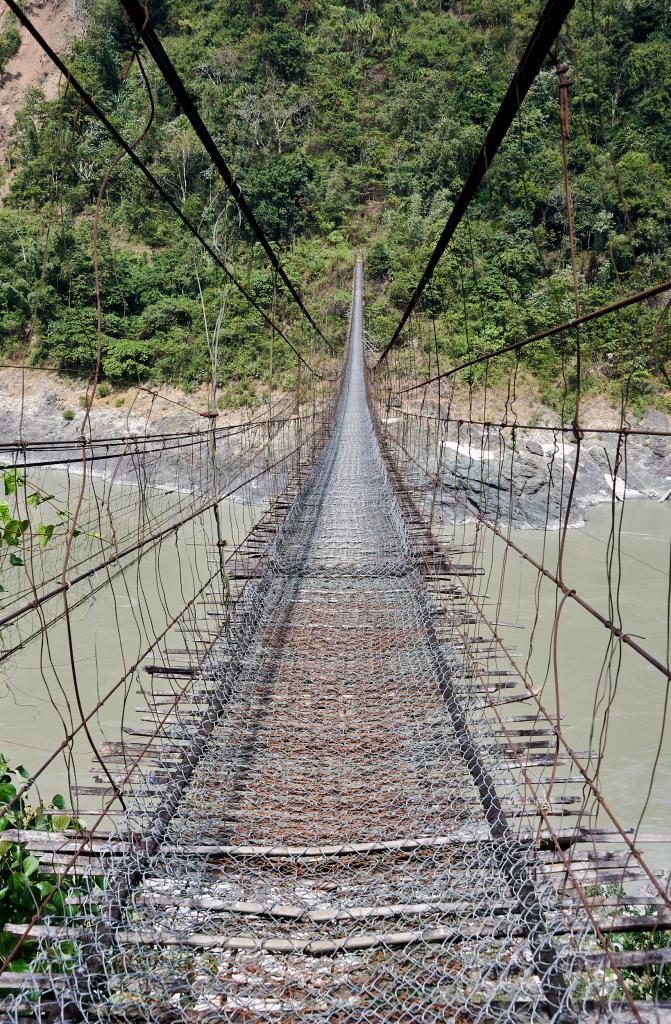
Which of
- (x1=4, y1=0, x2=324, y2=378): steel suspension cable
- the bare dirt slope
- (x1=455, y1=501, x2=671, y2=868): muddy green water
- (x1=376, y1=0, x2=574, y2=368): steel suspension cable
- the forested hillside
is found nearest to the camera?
(x1=4, y1=0, x2=324, y2=378): steel suspension cable

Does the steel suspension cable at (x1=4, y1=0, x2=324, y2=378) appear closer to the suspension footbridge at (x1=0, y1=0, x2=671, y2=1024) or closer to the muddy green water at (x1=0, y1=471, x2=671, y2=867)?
the suspension footbridge at (x1=0, y1=0, x2=671, y2=1024)

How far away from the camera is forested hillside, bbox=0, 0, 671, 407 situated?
7.90 m

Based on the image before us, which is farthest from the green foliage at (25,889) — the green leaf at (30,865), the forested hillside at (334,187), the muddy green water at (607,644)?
the forested hillside at (334,187)

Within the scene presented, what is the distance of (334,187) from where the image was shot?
14055 millimetres

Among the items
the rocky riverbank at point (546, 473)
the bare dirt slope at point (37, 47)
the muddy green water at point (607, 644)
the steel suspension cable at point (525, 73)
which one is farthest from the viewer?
the bare dirt slope at point (37, 47)

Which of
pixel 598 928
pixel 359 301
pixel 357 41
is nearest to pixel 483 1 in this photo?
pixel 357 41

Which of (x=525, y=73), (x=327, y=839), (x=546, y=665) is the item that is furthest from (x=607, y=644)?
(x=546, y=665)

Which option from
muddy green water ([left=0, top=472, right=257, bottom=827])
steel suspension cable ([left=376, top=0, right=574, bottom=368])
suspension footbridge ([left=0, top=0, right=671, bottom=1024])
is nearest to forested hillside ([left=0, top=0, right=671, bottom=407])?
muddy green water ([left=0, top=472, right=257, bottom=827])

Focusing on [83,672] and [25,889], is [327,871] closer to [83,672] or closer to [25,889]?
[25,889]

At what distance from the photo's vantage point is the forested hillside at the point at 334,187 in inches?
311

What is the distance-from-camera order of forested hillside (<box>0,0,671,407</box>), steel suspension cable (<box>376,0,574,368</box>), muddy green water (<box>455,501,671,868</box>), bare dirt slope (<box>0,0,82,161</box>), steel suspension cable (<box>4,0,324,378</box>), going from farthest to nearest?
1. bare dirt slope (<box>0,0,82,161</box>)
2. forested hillside (<box>0,0,671,407</box>)
3. muddy green water (<box>455,501,671,868</box>)
4. steel suspension cable (<box>376,0,574,368</box>)
5. steel suspension cable (<box>4,0,324,378</box>)

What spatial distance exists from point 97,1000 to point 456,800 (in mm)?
602

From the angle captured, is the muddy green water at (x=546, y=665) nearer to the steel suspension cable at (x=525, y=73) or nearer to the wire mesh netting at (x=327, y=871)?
the wire mesh netting at (x=327, y=871)

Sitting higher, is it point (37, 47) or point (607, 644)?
point (37, 47)
